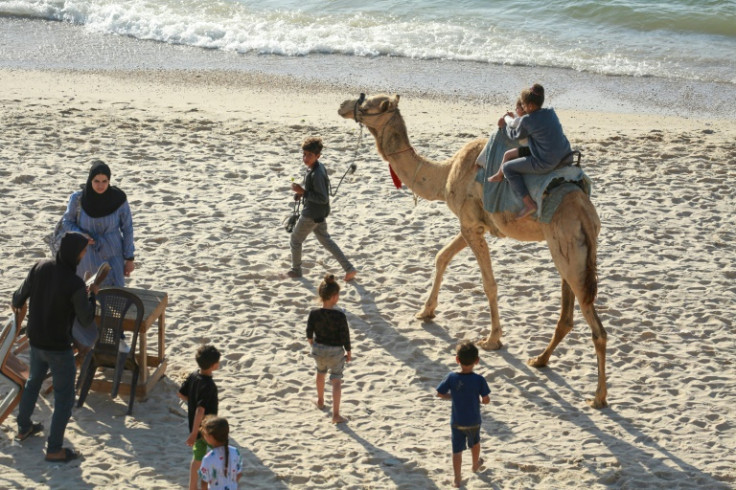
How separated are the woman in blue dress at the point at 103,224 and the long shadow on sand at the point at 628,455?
11.3 feet

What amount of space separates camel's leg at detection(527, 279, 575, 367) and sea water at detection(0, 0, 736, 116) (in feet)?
37.1

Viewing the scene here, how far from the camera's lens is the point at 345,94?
20.4 metres

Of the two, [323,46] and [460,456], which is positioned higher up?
[323,46]

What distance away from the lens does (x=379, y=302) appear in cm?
1129

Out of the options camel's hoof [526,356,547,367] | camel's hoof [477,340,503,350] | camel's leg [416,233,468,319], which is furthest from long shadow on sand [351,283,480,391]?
camel's hoof [526,356,547,367]

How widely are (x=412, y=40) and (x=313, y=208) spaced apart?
51.0ft

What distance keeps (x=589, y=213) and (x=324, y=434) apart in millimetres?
2839

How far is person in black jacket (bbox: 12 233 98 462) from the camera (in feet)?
25.5

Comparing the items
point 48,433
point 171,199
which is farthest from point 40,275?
point 171,199

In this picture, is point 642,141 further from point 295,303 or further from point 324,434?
point 324,434

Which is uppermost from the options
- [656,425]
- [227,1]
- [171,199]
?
[227,1]

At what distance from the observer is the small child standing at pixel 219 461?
6.87 metres

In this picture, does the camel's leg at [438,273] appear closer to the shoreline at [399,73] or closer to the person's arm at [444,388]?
the person's arm at [444,388]

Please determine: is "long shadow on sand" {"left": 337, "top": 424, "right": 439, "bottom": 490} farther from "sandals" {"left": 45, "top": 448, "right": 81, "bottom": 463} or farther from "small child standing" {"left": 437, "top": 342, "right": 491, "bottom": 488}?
"sandals" {"left": 45, "top": 448, "right": 81, "bottom": 463}
